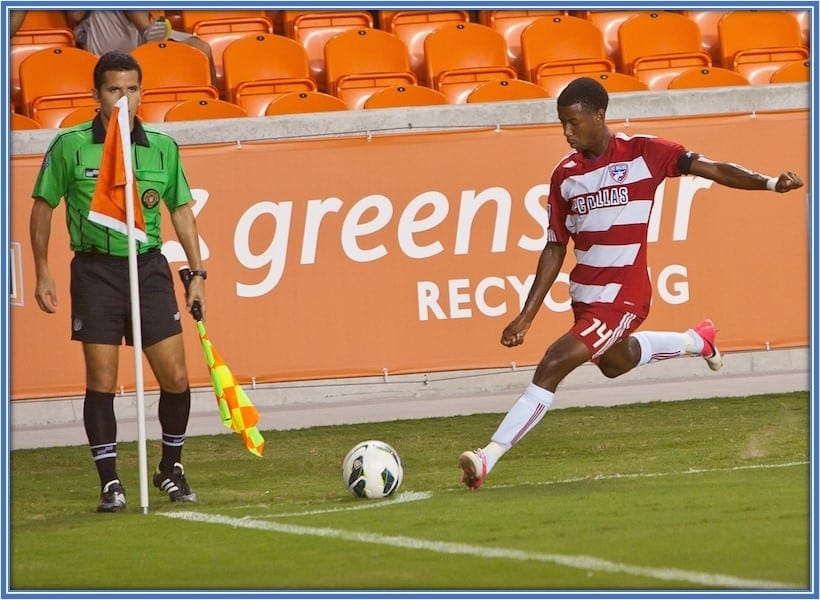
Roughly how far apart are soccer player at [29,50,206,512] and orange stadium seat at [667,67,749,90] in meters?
6.13

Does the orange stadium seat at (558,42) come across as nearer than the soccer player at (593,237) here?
No

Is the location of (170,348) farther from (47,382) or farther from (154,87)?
(154,87)

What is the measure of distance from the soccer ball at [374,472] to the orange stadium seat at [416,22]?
287 inches

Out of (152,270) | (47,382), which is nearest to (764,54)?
(47,382)

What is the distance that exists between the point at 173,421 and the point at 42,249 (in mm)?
1093

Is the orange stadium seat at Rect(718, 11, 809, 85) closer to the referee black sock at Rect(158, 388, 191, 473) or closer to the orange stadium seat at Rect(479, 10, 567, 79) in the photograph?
the orange stadium seat at Rect(479, 10, 567, 79)

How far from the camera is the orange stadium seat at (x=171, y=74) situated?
39.3 ft

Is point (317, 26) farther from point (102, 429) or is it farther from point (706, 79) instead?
point (102, 429)

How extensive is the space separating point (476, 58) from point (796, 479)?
6.99 meters

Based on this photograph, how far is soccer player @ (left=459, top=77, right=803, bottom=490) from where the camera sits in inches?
277

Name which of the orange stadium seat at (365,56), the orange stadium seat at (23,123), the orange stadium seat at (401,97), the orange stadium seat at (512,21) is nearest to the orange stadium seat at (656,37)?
the orange stadium seat at (512,21)

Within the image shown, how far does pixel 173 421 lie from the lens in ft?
24.4

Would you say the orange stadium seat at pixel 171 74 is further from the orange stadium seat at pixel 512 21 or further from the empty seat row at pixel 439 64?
the orange stadium seat at pixel 512 21

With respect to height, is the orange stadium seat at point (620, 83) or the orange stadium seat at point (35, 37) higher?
the orange stadium seat at point (35, 37)
